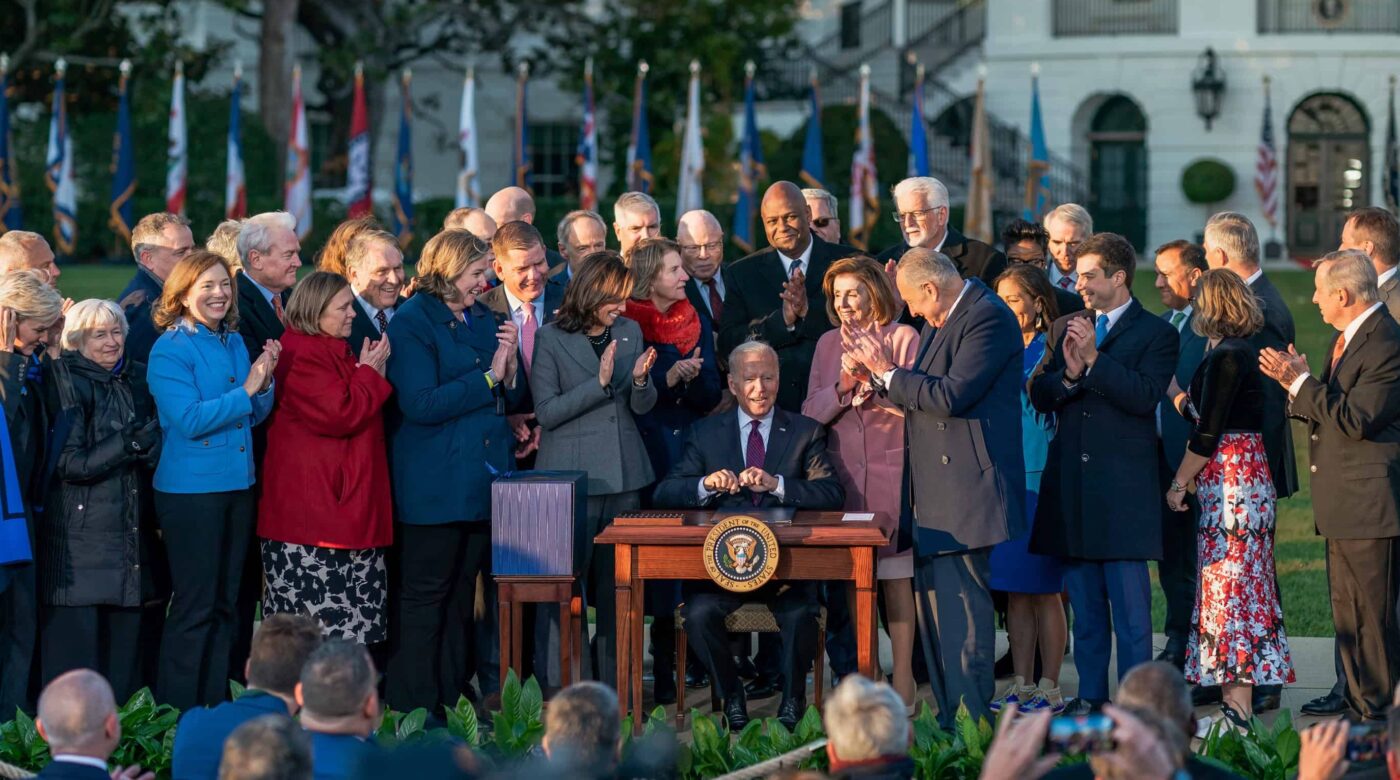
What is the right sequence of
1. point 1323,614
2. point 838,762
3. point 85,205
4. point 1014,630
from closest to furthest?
point 838,762, point 1014,630, point 1323,614, point 85,205

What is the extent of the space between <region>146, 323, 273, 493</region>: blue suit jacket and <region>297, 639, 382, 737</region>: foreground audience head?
2.64m

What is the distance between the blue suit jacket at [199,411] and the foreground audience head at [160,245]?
1.09 metres

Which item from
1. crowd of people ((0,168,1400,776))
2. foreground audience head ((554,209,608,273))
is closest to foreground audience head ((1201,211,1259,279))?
crowd of people ((0,168,1400,776))

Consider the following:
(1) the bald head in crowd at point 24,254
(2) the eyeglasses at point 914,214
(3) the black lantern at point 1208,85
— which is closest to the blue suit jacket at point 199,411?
(1) the bald head in crowd at point 24,254

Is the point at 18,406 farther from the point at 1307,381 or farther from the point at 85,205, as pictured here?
A: the point at 85,205

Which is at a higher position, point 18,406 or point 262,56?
point 262,56

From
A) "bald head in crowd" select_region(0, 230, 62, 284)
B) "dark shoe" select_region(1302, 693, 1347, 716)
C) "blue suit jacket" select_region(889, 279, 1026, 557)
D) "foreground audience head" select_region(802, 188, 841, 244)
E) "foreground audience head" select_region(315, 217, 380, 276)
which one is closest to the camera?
"blue suit jacket" select_region(889, 279, 1026, 557)

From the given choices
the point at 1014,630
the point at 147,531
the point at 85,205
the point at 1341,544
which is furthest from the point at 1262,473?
the point at 85,205

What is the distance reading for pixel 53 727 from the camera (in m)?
5.16

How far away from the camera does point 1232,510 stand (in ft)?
26.4

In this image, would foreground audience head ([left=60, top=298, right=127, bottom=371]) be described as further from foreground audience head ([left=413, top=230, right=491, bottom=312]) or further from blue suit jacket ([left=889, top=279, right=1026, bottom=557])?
blue suit jacket ([left=889, top=279, right=1026, bottom=557])

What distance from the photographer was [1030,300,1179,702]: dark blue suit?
7.93 meters

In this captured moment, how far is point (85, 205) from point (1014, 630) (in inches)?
1029

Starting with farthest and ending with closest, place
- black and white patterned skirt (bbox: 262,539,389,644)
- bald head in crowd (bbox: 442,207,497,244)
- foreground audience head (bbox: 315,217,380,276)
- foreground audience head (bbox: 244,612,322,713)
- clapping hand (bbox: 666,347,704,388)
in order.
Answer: bald head in crowd (bbox: 442,207,497,244) → foreground audience head (bbox: 315,217,380,276) → clapping hand (bbox: 666,347,704,388) → black and white patterned skirt (bbox: 262,539,389,644) → foreground audience head (bbox: 244,612,322,713)
